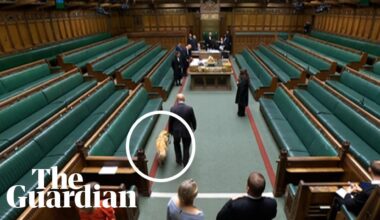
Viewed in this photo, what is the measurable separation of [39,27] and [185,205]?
35.6 ft

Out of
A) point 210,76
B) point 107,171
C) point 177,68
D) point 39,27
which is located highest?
point 39,27

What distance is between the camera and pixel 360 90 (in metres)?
6.42

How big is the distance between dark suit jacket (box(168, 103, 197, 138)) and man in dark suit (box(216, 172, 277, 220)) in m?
2.30

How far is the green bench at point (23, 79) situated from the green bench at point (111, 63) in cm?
127

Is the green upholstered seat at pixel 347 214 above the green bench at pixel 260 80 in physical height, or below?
above

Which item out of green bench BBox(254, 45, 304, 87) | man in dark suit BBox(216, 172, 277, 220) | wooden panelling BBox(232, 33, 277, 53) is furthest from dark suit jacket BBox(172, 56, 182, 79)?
wooden panelling BBox(232, 33, 277, 53)

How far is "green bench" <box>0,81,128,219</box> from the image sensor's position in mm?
3328

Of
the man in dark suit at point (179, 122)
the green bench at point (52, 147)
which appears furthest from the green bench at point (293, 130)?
the green bench at point (52, 147)

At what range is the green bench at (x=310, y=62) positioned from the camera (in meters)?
8.43

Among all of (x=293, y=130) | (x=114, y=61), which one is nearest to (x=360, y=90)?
(x=293, y=130)

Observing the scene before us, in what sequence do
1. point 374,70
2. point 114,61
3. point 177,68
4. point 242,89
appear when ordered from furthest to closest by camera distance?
point 114,61 < point 177,68 < point 374,70 < point 242,89

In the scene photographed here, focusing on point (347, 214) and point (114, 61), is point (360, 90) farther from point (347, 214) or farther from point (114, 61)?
point (114, 61)

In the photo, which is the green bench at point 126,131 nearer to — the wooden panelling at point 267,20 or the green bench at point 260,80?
the green bench at point 260,80

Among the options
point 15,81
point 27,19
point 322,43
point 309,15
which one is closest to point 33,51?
point 27,19
